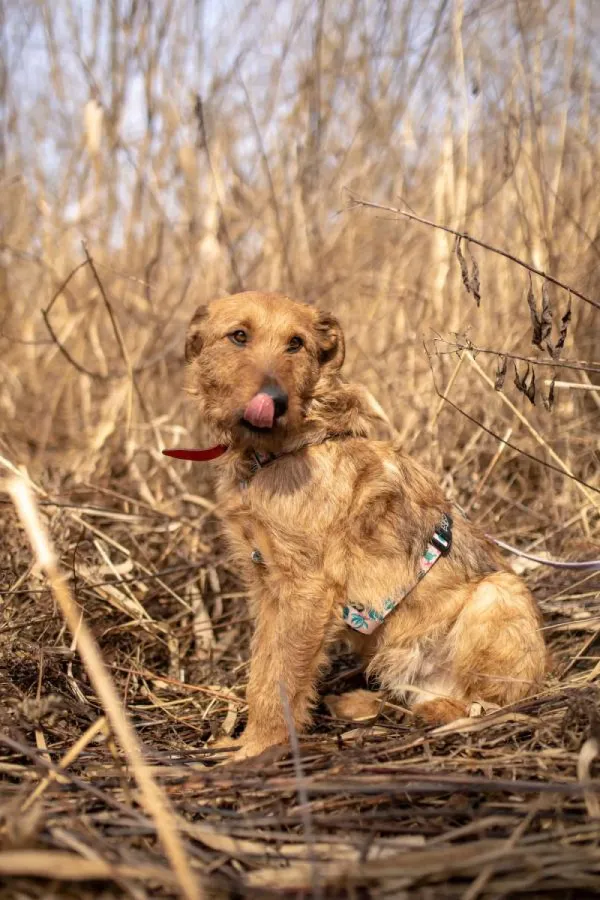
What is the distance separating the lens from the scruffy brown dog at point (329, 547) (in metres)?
3.07

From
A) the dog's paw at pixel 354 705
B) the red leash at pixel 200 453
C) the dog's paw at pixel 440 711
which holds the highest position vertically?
the red leash at pixel 200 453

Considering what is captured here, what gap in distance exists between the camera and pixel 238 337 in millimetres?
3236

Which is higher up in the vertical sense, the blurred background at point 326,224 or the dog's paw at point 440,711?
the blurred background at point 326,224

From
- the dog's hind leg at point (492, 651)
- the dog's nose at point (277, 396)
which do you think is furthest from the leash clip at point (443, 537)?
the dog's nose at point (277, 396)

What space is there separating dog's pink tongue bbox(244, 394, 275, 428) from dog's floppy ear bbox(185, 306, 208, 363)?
79 cm

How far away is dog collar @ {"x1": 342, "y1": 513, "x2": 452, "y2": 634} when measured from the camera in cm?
325

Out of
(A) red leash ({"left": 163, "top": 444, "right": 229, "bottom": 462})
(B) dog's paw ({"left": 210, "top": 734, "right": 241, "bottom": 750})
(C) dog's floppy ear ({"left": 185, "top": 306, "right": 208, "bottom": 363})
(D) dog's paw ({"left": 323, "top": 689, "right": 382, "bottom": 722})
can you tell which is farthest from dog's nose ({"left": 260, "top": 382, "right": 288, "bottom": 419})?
(D) dog's paw ({"left": 323, "top": 689, "right": 382, "bottom": 722})

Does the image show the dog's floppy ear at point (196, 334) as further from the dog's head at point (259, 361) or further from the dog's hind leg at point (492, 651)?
the dog's hind leg at point (492, 651)

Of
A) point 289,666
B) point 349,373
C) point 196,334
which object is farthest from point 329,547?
point 349,373

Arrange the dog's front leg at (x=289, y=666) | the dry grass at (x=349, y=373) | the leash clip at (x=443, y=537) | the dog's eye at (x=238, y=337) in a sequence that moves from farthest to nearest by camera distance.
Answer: the leash clip at (x=443, y=537), the dog's eye at (x=238, y=337), the dog's front leg at (x=289, y=666), the dry grass at (x=349, y=373)

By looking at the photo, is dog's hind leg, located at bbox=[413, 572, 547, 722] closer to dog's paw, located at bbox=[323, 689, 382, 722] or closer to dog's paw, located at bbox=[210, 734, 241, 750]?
dog's paw, located at bbox=[323, 689, 382, 722]

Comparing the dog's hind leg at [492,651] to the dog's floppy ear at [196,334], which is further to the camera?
the dog's floppy ear at [196,334]

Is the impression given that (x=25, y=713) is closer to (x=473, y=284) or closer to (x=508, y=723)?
(x=508, y=723)

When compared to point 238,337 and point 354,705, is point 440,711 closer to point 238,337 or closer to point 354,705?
point 354,705
